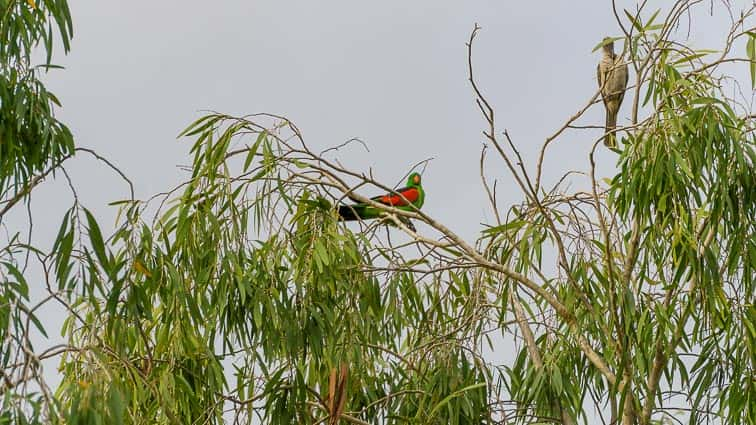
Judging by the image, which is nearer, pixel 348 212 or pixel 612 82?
pixel 348 212

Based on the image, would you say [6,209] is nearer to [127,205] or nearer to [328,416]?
[127,205]

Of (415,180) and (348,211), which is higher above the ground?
(415,180)

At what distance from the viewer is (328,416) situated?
4543mm

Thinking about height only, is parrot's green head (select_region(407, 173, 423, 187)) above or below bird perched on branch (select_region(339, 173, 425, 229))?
above

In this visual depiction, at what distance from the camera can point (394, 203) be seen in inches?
228

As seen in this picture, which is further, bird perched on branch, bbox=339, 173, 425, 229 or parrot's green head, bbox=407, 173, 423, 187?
parrot's green head, bbox=407, 173, 423, 187

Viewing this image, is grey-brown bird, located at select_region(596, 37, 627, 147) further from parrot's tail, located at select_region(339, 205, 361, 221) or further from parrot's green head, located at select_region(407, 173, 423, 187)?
parrot's tail, located at select_region(339, 205, 361, 221)

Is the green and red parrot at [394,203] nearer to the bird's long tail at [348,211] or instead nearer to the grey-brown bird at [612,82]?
the bird's long tail at [348,211]

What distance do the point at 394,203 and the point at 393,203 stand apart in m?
0.02

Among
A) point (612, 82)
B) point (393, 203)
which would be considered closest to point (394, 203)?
point (393, 203)

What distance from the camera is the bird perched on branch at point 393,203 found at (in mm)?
5172

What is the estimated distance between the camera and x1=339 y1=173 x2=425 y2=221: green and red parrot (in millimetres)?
5176

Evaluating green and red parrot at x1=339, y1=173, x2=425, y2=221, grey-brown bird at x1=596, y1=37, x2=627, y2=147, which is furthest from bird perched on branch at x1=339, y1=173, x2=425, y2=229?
grey-brown bird at x1=596, y1=37, x2=627, y2=147

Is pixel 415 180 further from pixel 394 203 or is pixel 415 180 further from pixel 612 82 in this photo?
pixel 612 82
